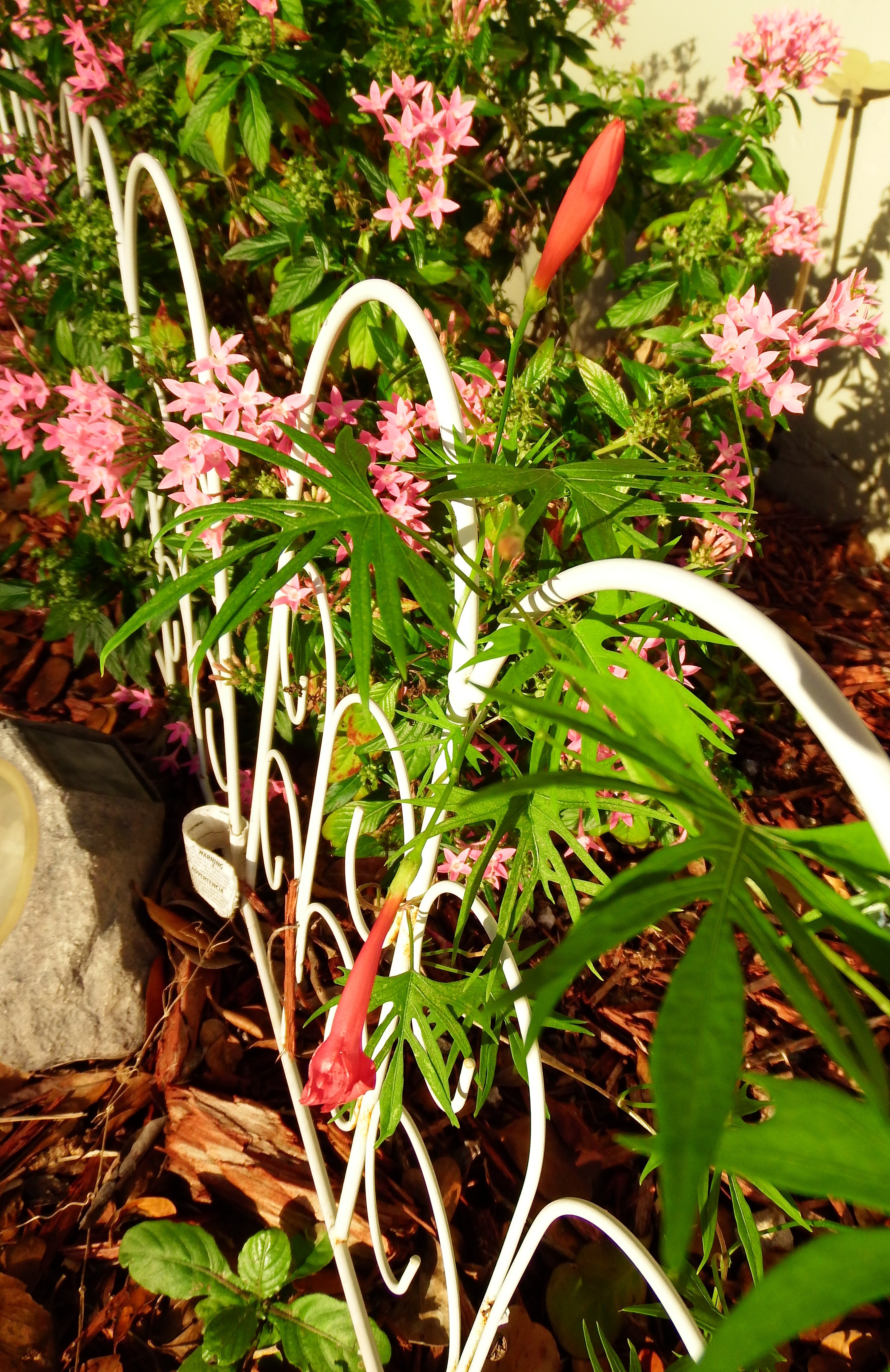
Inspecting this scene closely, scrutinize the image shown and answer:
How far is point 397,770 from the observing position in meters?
0.96

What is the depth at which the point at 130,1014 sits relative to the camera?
1440mm

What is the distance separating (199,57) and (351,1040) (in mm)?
1463

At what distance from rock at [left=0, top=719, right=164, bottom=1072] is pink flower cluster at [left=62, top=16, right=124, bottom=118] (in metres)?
1.17

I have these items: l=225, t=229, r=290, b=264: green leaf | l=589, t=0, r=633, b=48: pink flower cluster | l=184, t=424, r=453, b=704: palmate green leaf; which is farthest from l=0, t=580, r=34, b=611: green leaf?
l=589, t=0, r=633, b=48: pink flower cluster

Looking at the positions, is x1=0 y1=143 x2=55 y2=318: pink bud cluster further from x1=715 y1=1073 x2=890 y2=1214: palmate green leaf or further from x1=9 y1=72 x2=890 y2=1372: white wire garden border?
x1=715 y1=1073 x2=890 y2=1214: palmate green leaf

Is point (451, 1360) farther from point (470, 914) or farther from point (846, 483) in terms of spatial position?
point (846, 483)

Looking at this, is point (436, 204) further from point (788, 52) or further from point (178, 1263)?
point (178, 1263)

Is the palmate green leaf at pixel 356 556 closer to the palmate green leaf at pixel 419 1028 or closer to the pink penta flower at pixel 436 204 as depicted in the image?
the palmate green leaf at pixel 419 1028

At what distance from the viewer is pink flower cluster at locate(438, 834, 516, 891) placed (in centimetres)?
126

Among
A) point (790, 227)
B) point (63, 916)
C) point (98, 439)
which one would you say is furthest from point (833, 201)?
point (63, 916)

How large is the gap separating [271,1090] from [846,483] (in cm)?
237

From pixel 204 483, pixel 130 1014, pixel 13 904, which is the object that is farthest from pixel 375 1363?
pixel 204 483

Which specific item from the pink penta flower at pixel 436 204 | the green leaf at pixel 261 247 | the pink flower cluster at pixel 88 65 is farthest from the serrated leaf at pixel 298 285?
the pink flower cluster at pixel 88 65

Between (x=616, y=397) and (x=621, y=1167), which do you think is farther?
(x=621, y=1167)
